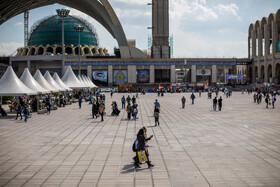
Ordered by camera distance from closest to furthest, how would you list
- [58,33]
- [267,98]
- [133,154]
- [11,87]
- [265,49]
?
[133,154] < [11,87] < [267,98] < [265,49] < [58,33]

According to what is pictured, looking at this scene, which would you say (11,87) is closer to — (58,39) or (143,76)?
(143,76)

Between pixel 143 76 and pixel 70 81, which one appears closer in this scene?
pixel 70 81

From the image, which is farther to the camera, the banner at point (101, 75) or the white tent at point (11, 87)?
the banner at point (101, 75)

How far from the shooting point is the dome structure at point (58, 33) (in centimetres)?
10003

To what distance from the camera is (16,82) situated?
24000 millimetres

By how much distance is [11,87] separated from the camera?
23.5m

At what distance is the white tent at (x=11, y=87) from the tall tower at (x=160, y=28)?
74080 mm

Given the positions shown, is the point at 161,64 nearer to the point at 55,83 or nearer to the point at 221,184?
the point at 55,83

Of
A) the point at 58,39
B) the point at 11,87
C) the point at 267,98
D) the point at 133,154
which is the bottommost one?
the point at 133,154

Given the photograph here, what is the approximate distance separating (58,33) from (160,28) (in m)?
34.1

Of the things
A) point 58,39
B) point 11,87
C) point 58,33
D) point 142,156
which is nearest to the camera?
point 142,156

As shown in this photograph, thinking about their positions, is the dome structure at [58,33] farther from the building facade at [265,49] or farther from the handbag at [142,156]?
the handbag at [142,156]

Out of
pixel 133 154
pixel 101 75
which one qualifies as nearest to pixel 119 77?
pixel 101 75

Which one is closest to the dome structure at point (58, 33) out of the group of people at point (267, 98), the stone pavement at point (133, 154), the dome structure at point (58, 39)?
the dome structure at point (58, 39)
